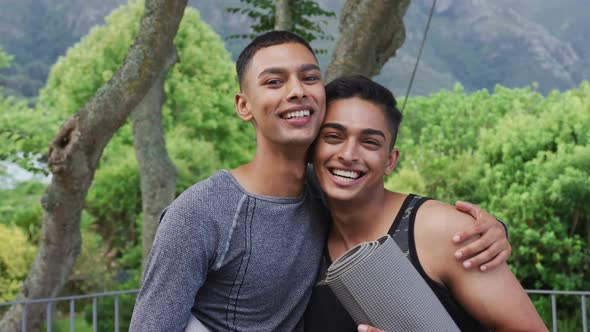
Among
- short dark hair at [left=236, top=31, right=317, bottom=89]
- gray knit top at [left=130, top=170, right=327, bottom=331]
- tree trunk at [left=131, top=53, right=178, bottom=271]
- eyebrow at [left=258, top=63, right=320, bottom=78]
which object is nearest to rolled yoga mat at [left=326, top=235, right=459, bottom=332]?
gray knit top at [left=130, top=170, right=327, bottom=331]

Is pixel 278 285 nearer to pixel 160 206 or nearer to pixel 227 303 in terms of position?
pixel 227 303

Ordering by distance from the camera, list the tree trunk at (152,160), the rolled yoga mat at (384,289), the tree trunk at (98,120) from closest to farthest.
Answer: the rolled yoga mat at (384,289) < the tree trunk at (98,120) < the tree trunk at (152,160)

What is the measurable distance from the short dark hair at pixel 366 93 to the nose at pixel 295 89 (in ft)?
0.57

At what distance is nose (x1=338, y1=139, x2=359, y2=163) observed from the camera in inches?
100

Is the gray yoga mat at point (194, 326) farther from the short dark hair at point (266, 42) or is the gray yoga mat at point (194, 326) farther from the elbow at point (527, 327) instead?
the elbow at point (527, 327)

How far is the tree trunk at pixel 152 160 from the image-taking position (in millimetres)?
11250

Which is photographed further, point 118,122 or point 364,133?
point 118,122

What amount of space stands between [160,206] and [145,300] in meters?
9.11

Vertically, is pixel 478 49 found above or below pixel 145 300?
above

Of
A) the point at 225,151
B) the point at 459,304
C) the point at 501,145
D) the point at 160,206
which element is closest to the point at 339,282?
the point at 459,304

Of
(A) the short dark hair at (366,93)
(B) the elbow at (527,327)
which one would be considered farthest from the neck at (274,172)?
(B) the elbow at (527,327)

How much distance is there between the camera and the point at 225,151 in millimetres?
26562

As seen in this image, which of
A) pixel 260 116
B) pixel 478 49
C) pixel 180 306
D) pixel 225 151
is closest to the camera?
pixel 180 306

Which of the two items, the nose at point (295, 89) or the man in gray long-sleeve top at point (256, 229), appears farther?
the nose at point (295, 89)
